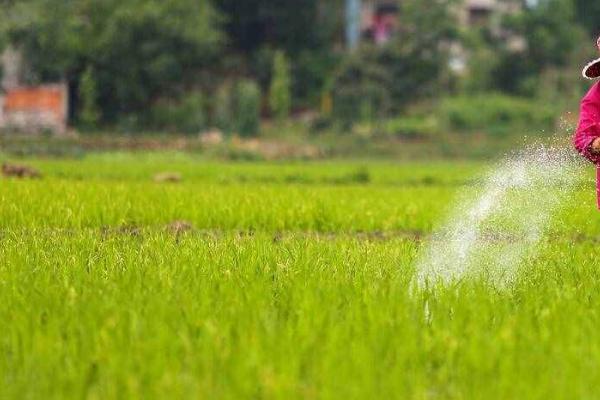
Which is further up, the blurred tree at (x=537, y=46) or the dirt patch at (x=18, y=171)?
the blurred tree at (x=537, y=46)

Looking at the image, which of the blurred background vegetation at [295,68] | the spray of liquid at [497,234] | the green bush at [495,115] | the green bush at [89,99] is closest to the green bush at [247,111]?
the blurred background vegetation at [295,68]

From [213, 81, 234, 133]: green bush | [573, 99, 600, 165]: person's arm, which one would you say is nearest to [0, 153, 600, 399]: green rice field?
[573, 99, 600, 165]: person's arm

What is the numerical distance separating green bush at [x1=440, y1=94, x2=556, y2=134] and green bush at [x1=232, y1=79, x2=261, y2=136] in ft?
16.9

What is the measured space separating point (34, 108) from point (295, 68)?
8439mm

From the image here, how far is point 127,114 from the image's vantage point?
2628 centimetres

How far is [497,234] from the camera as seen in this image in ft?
22.2

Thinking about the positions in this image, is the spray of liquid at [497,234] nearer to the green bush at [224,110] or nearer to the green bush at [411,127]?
the green bush at [411,127]

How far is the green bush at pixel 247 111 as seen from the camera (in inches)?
992

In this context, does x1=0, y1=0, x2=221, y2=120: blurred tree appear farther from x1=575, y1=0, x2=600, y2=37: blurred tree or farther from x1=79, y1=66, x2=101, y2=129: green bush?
x1=575, y1=0, x2=600, y2=37: blurred tree

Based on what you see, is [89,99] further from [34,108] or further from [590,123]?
[590,123]

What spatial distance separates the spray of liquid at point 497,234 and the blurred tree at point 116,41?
1806 centimetres

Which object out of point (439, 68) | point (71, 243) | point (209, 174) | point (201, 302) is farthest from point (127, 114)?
point (201, 302)

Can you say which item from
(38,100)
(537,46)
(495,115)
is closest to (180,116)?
(38,100)

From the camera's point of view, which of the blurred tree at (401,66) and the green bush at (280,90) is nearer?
the green bush at (280,90)
